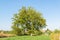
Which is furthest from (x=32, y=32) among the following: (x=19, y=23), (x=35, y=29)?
(x=19, y=23)

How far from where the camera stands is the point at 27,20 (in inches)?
2215

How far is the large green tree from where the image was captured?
56.2 metres

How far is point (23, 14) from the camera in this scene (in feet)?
185

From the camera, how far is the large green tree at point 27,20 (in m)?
56.2

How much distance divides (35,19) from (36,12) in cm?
223

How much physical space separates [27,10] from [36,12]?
2.97 meters

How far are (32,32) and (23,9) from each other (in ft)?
25.5

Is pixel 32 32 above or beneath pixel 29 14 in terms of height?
beneath

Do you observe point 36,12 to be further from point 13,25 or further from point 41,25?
point 13,25

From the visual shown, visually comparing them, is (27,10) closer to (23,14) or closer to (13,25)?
(23,14)

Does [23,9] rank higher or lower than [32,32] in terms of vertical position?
higher

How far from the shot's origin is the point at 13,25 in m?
57.2

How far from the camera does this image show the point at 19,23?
187ft

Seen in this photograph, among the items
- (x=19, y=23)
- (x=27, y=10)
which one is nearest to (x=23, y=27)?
(x=19, y=23)
